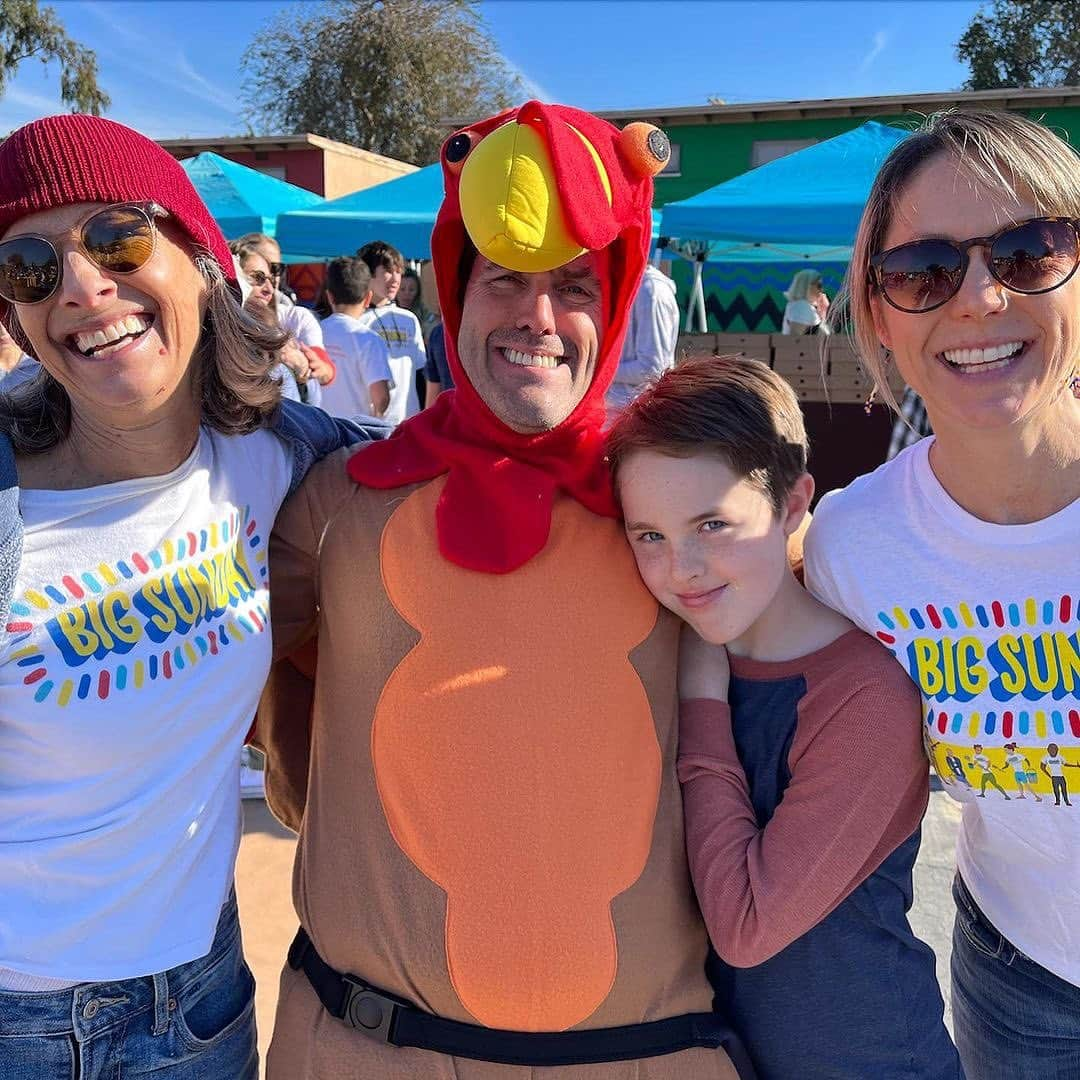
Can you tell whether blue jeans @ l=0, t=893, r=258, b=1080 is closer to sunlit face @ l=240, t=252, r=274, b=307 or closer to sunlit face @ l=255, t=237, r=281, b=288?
sunlit face @ l=240, t=252, r=274, b=307

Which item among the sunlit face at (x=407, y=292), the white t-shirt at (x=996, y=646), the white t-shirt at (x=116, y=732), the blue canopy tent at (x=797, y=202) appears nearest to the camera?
the white t-shirt at (x=116, y=732)

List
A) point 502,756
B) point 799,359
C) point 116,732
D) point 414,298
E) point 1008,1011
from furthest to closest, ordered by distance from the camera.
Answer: point 414,298, point 799,359, point 1008,1011, point 502,756, point 116,732

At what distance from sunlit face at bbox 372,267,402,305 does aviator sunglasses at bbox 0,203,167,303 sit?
17.0 ft

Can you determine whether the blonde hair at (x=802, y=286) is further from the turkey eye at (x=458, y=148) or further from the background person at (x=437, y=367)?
the turkey eye at (x=458, y=148)

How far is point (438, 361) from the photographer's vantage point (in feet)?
18.4

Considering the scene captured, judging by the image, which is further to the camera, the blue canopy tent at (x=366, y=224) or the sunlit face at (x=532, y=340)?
the blue canopy tent at (x=366, y=224)

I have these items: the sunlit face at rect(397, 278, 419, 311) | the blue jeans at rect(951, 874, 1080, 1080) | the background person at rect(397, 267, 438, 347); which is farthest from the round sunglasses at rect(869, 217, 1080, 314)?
the sunlit face at rect(397, 278, 419, 311)

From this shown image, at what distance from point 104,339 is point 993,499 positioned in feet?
4.36

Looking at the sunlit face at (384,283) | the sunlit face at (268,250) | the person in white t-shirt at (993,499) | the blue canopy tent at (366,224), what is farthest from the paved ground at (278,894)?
the blue canopy tent at (366,224)

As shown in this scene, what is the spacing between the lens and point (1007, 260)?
136cm

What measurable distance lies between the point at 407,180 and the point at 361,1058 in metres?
7.25

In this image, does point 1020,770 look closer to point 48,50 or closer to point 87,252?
point 87,252

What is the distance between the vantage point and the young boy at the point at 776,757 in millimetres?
1330

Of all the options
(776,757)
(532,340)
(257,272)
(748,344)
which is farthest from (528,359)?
(748,344)
